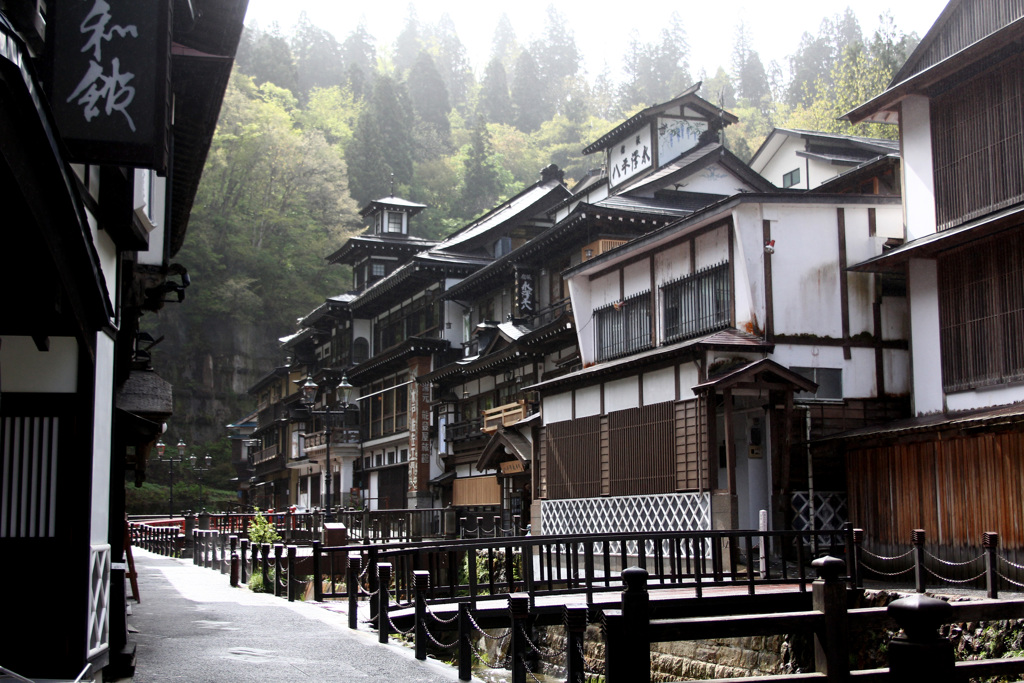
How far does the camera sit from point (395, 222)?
59.2 metres

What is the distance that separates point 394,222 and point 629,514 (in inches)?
1534

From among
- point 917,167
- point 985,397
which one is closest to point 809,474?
point 985,397

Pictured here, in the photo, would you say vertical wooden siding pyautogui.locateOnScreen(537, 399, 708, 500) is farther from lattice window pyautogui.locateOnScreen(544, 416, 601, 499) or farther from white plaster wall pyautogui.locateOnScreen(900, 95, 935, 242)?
white plaster wall pyautogui.locateOnScreen(900, 95, 935, 242)

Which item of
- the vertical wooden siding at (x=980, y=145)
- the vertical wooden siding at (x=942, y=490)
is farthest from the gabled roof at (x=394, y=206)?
the vertical wooden siding at (x=942, y=490)

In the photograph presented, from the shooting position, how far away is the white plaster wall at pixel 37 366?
9336 millimetres

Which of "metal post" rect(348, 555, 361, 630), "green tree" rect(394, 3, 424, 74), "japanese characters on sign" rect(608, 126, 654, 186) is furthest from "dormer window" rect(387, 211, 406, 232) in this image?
"green tree" rect(394, 3, 424, 74)

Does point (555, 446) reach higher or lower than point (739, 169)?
lower

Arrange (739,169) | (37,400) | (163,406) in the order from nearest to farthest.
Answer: (37,400) → (163,406) → (739,169)

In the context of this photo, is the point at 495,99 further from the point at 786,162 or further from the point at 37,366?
the point at 37,366

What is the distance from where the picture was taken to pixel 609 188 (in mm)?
40094

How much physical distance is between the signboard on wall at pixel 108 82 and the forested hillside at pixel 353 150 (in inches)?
1906

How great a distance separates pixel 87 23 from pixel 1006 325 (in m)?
16.2

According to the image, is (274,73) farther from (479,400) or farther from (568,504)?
(568,504)

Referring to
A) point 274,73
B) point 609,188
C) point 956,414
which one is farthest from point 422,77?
point 956,414
